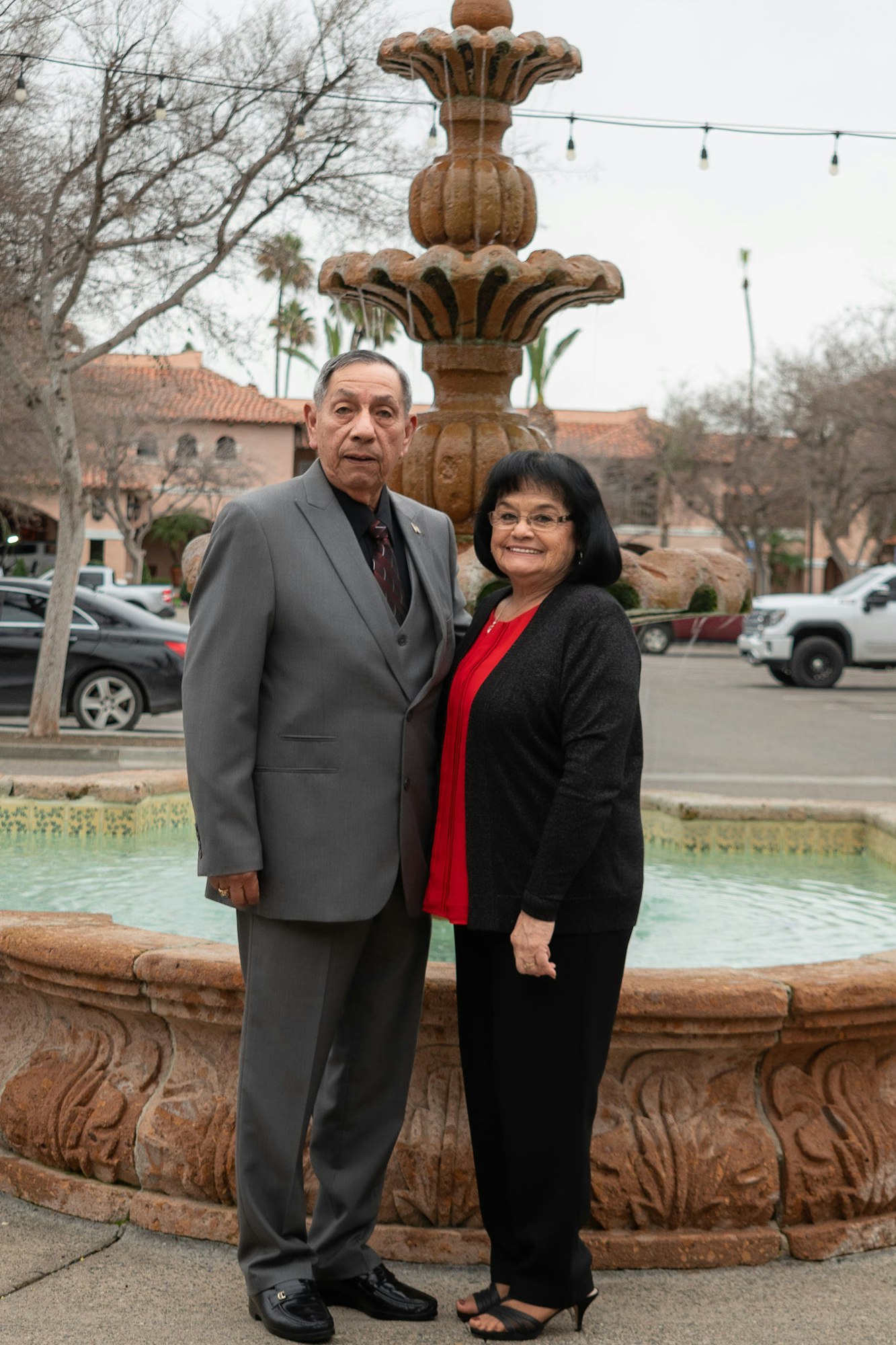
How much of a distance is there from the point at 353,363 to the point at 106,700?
1197cm

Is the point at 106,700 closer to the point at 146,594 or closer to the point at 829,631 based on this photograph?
the point at 829,631

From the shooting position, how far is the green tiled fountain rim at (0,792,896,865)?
6.68 m

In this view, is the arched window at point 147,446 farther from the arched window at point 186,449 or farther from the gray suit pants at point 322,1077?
the gray suit pants at point 322,1077

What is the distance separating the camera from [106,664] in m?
14.4

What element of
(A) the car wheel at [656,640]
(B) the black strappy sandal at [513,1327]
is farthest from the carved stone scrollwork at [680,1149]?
(A) the car wheel at [656,640]

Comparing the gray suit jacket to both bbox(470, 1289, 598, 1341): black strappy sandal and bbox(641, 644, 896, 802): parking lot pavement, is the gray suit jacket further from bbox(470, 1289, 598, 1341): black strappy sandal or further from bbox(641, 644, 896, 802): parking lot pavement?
bbox(641, 644, 896, 802): parking lot pavement

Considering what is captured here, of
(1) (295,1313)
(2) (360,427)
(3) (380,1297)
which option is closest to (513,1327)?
(3) (380,1297)

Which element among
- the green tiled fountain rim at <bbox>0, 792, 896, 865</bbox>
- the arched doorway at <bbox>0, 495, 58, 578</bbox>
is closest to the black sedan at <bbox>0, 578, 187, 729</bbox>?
the green tiled fountain rim at <bbox>0, 792, 896, 865</bbox>

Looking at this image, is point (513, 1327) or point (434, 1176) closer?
point (513, 1327)

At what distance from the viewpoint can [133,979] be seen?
133 inches

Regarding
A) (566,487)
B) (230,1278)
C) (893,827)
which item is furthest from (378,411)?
(893,827)

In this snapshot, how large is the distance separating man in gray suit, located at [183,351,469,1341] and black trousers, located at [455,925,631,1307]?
0.85 ft

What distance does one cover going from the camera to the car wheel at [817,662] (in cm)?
2267

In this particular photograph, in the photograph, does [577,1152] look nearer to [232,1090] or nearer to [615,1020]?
[615,1020]
